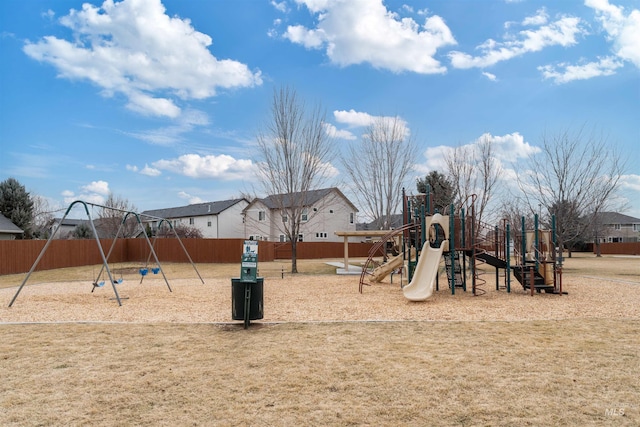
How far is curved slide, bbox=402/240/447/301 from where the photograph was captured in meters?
11.2

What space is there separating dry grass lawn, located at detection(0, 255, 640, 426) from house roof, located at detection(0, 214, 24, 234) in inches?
977

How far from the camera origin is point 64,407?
14.2 feet

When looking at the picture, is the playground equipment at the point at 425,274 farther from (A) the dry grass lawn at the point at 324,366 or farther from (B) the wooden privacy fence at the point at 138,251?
(B) the wooden privacy fence at the point at 138,251

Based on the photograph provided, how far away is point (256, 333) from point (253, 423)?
372 cm

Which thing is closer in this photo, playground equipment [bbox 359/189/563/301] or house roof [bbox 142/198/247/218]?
playground equipment [bbox 359/189/563/301]

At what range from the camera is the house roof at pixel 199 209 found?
4803 centimetres

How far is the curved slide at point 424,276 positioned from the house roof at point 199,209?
36929 millimetres

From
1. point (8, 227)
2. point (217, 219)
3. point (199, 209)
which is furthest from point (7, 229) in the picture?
point (199, 209)

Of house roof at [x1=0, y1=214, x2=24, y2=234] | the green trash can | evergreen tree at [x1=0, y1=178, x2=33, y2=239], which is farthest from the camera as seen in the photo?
evergreen tree at [x1=0, y1=178, x2=33, y2=239]

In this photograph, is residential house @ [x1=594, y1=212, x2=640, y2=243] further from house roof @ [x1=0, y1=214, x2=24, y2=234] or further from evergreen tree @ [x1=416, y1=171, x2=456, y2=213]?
house roof @ [x1=0, y1=214, x2=24, y2=234]

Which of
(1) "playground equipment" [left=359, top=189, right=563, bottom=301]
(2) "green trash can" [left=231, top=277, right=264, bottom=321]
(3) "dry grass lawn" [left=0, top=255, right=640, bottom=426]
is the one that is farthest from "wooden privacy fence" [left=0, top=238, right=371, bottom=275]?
(2) "green trash can" [left=231, top=277, right=264, bottom=321]

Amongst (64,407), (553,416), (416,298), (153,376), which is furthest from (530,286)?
(64,407)

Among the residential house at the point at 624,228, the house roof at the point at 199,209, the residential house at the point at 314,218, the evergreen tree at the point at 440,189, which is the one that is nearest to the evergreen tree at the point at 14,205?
the house roof at the point at 199,209

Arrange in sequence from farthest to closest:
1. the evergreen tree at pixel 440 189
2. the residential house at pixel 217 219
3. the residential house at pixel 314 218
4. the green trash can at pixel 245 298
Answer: the residential house at pixel 217 219, the residential house at pixel 314 218, the evergreen tree at pixel 440 189, the green trash can at pixel 245 298
